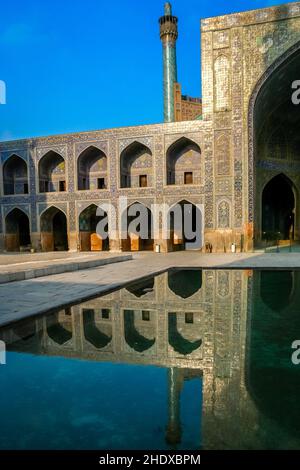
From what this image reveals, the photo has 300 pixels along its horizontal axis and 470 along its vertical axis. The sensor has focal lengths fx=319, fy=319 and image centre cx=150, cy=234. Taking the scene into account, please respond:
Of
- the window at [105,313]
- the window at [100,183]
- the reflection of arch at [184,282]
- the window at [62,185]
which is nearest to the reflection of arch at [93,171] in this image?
the window at [100,183]

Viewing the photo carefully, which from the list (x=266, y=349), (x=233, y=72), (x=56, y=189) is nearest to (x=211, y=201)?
(x=233, y=72)

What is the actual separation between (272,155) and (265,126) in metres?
1.77

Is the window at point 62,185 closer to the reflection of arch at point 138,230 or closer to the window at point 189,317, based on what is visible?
the reflection of arch at point 138,230

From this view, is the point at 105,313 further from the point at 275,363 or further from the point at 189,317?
the point at 275,363

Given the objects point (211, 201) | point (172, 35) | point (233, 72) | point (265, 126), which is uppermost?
point (172, 35)

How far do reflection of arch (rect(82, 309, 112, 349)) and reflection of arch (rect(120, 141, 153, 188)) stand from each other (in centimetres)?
1460

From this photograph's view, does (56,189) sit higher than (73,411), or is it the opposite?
(56,189)

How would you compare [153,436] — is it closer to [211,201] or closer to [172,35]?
[211,201]

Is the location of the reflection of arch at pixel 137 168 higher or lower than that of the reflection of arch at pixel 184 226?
higher

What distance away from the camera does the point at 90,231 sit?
64.1ft

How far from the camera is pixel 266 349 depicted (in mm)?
2961

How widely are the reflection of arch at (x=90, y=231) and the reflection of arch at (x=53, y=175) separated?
280 cm

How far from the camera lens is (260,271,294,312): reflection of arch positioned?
A: 4.80m

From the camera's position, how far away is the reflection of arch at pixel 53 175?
19.5 m
